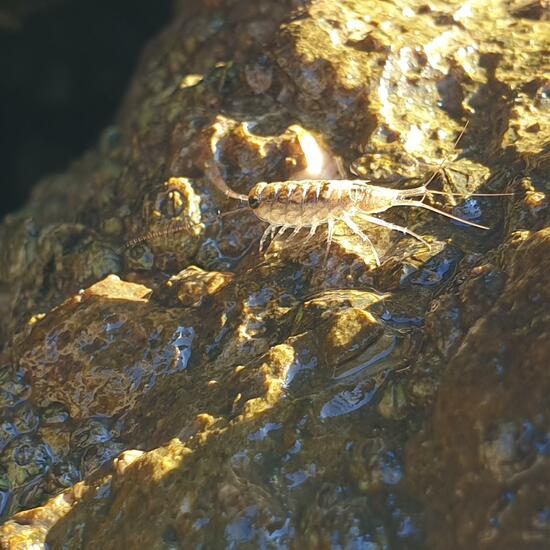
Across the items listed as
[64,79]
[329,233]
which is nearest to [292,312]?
[329,233]

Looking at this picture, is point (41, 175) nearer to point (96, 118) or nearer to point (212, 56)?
point (96, 118)

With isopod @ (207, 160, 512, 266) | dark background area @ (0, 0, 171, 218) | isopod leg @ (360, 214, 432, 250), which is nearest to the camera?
isopod leg @ (360, 214, 432, 250)

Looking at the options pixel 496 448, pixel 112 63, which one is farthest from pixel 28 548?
pixel 112 63

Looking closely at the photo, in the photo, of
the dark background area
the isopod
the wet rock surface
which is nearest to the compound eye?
the isopod

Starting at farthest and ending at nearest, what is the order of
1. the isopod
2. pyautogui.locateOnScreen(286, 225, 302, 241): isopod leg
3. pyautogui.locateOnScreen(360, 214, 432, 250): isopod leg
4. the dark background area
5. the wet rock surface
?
1. the dark background area
2. pyautogui.locateOnScreen(286, 225, 302, 241): isopod leg
3. the isopod
4. pyautogui.locateOnScreen(360, 214, 432, 250): isopod leg
5. the wet rock surface

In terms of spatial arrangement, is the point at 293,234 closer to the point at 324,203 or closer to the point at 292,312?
the point at 324,203

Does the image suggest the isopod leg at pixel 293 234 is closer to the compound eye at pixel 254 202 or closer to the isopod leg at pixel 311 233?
the isopod leg at pixel 311 233

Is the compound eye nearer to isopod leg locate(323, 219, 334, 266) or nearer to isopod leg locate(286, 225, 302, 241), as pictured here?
isopod leg locate(286, 225, 302, 241)
